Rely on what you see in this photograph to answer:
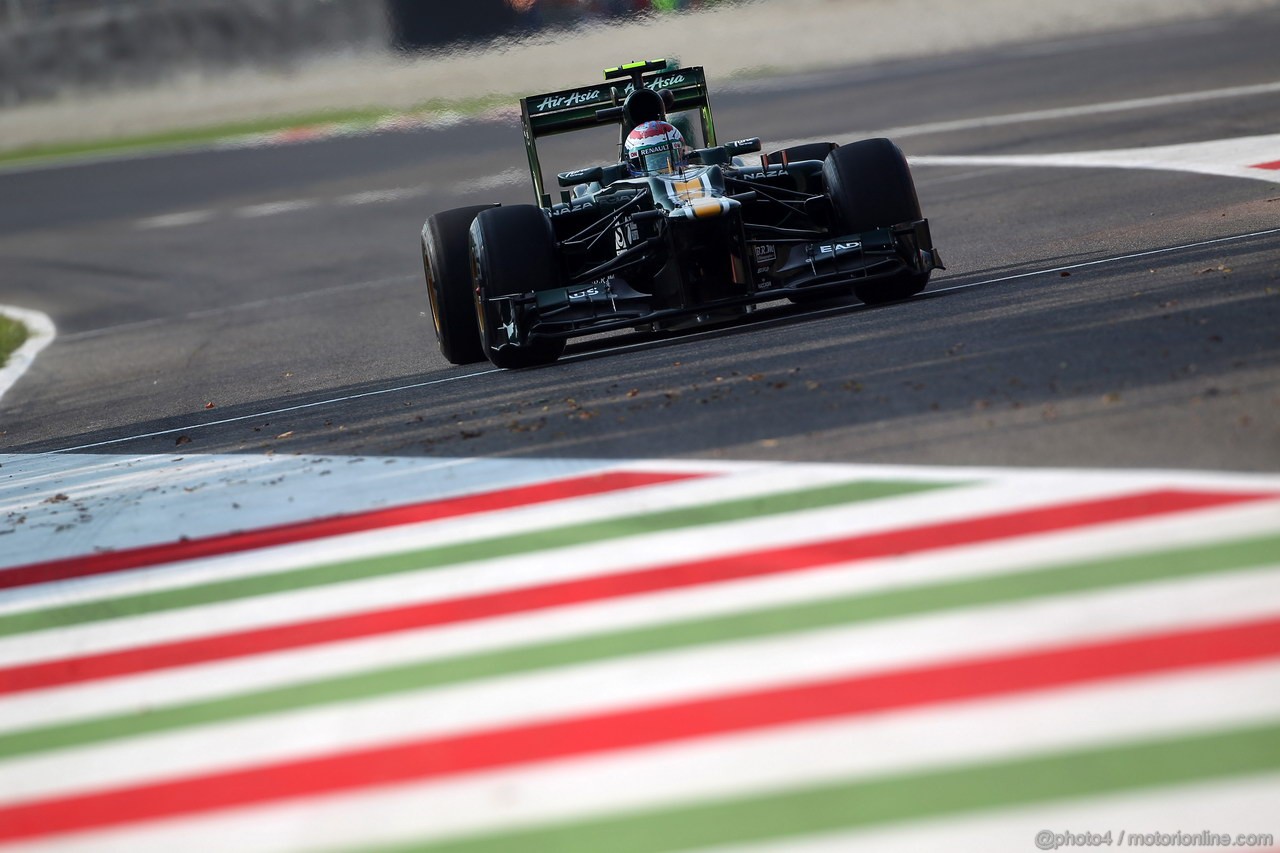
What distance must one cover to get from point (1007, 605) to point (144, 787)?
2.10 m

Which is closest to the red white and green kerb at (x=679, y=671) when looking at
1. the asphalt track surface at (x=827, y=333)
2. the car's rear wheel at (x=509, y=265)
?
the asphalt track surface at (x=827, y=333)

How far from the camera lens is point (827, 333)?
28.0ft

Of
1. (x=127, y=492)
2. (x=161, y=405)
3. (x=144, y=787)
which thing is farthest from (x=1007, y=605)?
(x=161, y=405)

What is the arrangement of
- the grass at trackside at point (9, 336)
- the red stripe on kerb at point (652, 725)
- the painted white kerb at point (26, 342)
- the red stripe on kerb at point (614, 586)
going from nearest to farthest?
1. the red stripe on kerb at point (652, 725)
2. the red stripe on kerb at point (614, 586)
3. the painted white kerb at point (26, 342)
4. the grass at trackside at point (9, 336)

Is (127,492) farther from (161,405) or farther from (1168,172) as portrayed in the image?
(1168,172)

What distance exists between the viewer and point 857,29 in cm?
3359

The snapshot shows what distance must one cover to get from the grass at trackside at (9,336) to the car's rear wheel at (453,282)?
785cm

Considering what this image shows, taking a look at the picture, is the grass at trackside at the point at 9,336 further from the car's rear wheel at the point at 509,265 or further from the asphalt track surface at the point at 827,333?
the car's rear wheel at the point at 509,265

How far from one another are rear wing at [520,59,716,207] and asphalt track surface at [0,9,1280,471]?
5.61ft

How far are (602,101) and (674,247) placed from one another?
277 cm

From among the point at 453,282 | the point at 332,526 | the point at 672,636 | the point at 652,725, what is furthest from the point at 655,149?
the point at 652,725

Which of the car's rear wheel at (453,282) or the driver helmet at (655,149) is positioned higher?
the driver helmet at (655,149)

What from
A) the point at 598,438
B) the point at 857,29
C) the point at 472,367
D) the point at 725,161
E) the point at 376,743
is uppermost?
the point at 857,29

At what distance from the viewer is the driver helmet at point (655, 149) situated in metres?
10.2
